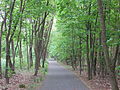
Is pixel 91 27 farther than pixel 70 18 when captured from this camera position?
Yes

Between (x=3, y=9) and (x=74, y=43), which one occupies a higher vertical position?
(x=3, y=9)

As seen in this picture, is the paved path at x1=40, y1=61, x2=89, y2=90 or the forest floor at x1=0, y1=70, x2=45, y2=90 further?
the paved path at x1=40, y1=61, x2=89, y2=90

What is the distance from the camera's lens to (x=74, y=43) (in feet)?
91.8

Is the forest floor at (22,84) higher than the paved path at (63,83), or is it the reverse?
the forest floor at (22,84)

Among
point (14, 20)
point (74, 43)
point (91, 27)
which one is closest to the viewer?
point (14, 20)

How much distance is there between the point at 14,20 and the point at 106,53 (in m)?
9.33

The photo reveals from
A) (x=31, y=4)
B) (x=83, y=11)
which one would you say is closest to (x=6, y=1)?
(x=31, y=4)

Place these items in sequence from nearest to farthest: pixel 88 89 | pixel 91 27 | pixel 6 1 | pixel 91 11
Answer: pixel 88 89 < pixel 6 1 < pixel 91 11 < pixel 91 27

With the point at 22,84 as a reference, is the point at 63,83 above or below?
below

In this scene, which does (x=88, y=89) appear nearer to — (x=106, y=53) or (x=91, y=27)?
(x=106, y=53)

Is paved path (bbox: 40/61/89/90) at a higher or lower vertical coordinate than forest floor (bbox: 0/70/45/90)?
lower

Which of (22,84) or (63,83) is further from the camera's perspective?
(63,83)

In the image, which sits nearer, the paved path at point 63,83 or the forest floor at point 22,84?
the forest floor at point 22,84

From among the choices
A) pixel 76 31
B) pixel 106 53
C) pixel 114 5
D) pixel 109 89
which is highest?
pixel 114 5
